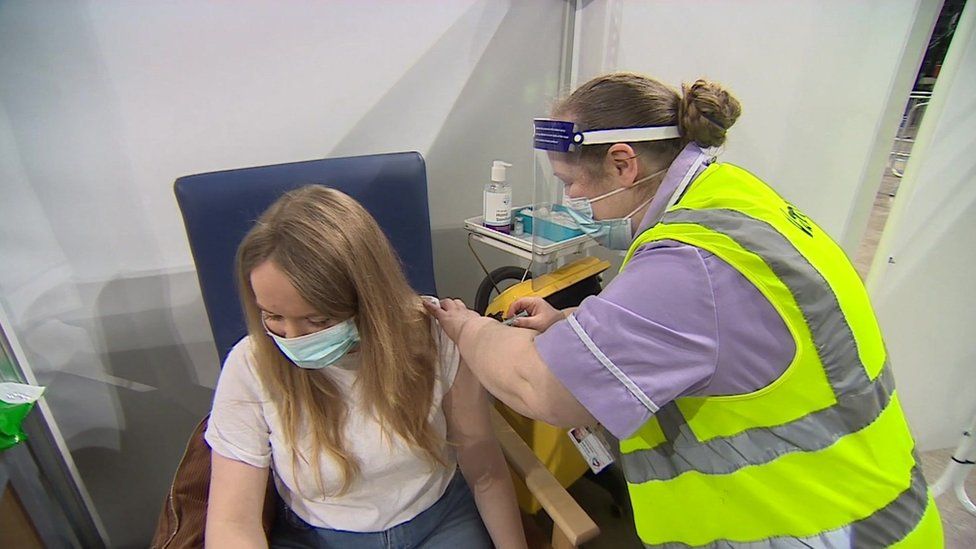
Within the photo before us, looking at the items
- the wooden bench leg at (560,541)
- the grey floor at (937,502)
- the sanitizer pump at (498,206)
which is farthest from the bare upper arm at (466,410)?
the grey floor at (937,502)

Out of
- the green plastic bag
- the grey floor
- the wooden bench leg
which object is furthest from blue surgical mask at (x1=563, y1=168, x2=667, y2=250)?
the green plastic bag

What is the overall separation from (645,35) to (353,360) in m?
1.39

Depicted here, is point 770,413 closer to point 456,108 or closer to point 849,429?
point 849,429

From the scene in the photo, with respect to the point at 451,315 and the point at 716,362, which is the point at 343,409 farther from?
the point at 716,362

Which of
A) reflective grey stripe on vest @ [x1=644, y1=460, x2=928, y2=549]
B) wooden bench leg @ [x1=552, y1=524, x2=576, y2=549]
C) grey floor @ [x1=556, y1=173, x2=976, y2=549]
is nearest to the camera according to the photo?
reflective grey stripe on vest @ [x1=644, y1=460, x2=928, y2=549]

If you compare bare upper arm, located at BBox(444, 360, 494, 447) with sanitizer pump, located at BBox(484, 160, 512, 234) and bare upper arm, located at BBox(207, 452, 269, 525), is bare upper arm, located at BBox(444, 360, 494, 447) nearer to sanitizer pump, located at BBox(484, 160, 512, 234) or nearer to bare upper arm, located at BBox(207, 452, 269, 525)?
bare upper arm, located at BBox(207, 452, 269, 525)

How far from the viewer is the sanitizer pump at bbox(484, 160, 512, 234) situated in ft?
4.92

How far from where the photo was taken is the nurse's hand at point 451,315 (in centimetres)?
97

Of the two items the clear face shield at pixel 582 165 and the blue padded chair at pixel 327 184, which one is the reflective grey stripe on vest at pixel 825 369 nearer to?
the clear face shield at pixel 582 165

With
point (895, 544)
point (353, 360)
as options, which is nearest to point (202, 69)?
point (353, 360)

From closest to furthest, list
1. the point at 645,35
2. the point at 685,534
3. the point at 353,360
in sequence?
the point at 685,534 < the point at 353,360 < the point at 645,35

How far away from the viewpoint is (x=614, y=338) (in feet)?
2.20

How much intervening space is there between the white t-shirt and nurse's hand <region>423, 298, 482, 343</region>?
0.14 feet

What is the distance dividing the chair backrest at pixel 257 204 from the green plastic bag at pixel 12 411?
36 centimetres
